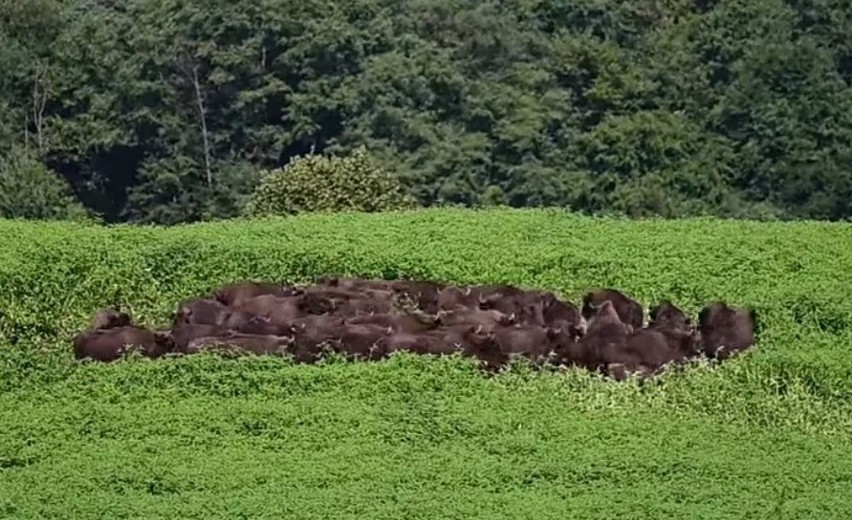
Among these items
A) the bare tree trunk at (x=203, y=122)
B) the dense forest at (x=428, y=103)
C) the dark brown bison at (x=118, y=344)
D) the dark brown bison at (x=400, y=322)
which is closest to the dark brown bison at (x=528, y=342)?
the dark brown bison at (x=400, y=322)

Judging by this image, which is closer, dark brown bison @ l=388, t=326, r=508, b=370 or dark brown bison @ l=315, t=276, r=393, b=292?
dark brown bison @ l=388, t=326, r=508, b=370

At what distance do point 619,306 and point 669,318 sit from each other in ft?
0.67

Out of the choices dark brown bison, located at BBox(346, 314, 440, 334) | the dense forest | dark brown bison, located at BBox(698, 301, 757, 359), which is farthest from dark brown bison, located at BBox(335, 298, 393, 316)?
the dense forest

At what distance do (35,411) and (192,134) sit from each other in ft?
52.0

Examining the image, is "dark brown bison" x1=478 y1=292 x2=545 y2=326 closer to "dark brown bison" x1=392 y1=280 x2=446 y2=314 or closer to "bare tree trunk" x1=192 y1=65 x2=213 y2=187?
"dark brown bison" x1=392 y1=280 x2=446 y2=314

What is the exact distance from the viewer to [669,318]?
6703 millimetres

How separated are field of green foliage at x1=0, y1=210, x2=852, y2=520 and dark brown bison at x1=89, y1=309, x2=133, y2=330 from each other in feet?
0.67

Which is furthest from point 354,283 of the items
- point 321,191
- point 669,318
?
point 321,191

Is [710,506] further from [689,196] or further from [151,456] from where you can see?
[689,196]

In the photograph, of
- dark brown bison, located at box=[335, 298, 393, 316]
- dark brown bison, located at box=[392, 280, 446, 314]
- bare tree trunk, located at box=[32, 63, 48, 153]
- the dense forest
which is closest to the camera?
dark brown bison, located at box=[335, 298, 393, 316]

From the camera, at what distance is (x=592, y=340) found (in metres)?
6.41

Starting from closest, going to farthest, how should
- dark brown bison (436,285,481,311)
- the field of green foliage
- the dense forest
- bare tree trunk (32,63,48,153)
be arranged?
the field of green foliage
dark brown bison (436,285,481,311)
the dense forest
bare tree trunk (32,63,48,153)

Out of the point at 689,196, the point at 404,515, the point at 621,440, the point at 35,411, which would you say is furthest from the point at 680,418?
the point at 689,196

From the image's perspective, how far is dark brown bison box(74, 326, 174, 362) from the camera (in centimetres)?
634
